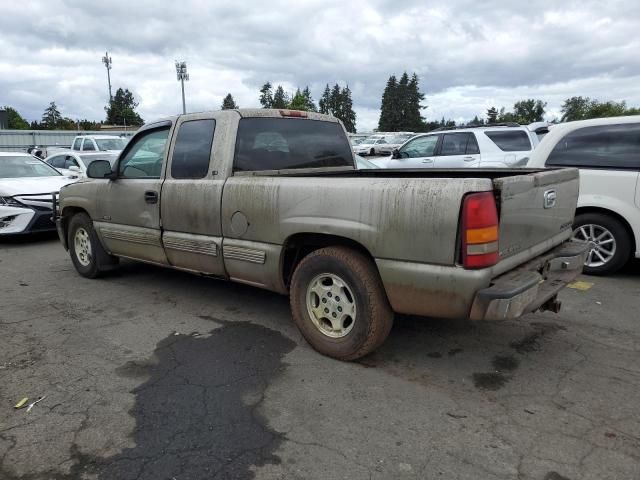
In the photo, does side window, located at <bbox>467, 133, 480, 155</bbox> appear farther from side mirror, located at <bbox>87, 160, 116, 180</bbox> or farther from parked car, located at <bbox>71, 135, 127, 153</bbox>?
parked car, located at <bbox>71, 135, 127, 153</bbox>

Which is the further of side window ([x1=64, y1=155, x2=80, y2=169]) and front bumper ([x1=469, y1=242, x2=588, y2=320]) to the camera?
side window ([x1=64, y1=155, x2=80, y2=169])

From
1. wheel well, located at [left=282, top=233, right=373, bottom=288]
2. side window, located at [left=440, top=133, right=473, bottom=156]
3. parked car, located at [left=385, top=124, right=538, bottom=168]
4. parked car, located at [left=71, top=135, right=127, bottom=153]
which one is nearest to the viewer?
wheel well, located at [left=282, top=233, right=373, bottom=288]

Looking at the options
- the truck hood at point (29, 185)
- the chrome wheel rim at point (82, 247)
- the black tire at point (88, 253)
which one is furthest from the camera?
the truck hood at point (29, 185)

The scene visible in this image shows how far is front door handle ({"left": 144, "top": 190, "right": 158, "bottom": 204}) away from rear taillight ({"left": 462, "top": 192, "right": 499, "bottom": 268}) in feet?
9.93

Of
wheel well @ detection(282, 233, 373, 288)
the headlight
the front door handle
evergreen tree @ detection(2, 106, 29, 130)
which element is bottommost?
the headlight

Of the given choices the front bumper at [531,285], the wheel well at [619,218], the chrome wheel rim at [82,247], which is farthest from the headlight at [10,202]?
the wheel well at [619,218]

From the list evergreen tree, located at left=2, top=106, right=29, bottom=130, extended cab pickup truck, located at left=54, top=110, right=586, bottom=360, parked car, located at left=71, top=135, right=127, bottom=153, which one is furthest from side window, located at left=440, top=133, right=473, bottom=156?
evergreen tree, located at left=2, top=106, right=29, bottom=130

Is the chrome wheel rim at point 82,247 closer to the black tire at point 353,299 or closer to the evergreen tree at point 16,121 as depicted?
the black tire at point 353,299

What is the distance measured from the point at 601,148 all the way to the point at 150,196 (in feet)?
16.0

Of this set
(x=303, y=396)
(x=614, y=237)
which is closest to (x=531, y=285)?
(x=303, y=396)

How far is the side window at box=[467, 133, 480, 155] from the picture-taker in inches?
392

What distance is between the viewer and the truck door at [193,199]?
421 centimetres

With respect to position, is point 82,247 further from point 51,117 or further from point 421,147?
point 51,117

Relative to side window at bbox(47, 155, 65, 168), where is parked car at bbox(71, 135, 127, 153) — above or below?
above
